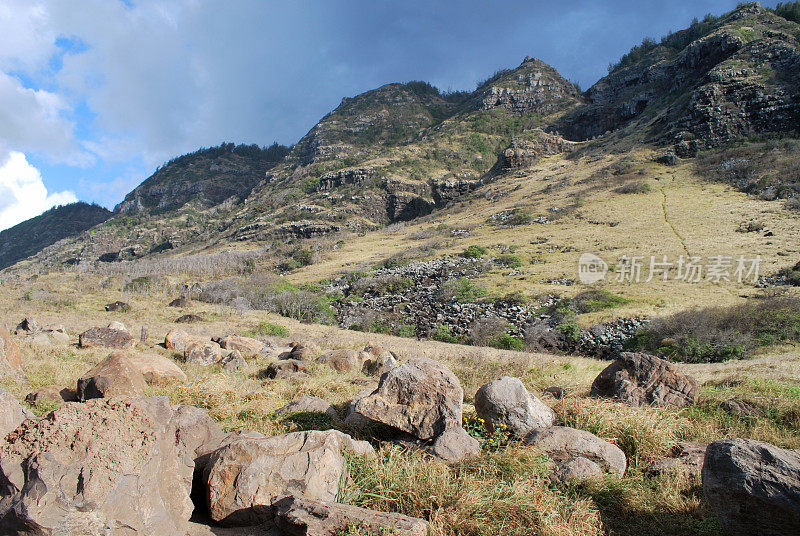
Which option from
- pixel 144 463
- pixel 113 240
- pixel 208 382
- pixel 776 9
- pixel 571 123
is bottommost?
pixel 208 382

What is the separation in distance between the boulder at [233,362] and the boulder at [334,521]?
6.67 m

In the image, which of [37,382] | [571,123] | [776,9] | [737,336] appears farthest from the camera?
[571,123]

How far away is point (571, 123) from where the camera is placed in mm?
84812

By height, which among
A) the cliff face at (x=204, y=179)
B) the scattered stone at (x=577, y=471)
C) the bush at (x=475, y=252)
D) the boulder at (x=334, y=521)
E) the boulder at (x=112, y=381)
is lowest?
the scattered stone at (x=577, y=471)

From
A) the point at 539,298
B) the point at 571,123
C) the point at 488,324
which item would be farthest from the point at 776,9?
the point at 488,324

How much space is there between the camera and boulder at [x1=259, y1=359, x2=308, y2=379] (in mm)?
8195

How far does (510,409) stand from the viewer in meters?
4.46

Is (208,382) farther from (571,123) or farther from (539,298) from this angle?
(571,123)

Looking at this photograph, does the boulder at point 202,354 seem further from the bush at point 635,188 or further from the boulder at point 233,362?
the bush at point 635,188

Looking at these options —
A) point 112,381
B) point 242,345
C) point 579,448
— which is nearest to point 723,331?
point 579,448

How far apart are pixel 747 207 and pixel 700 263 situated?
1307cm

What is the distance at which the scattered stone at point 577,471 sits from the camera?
3539 millimetres

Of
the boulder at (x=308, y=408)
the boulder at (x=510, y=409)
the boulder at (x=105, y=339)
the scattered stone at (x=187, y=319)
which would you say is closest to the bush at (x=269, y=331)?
the scattered stone at (x=187, y=319)

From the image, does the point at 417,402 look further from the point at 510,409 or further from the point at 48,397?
the point at 48,397
